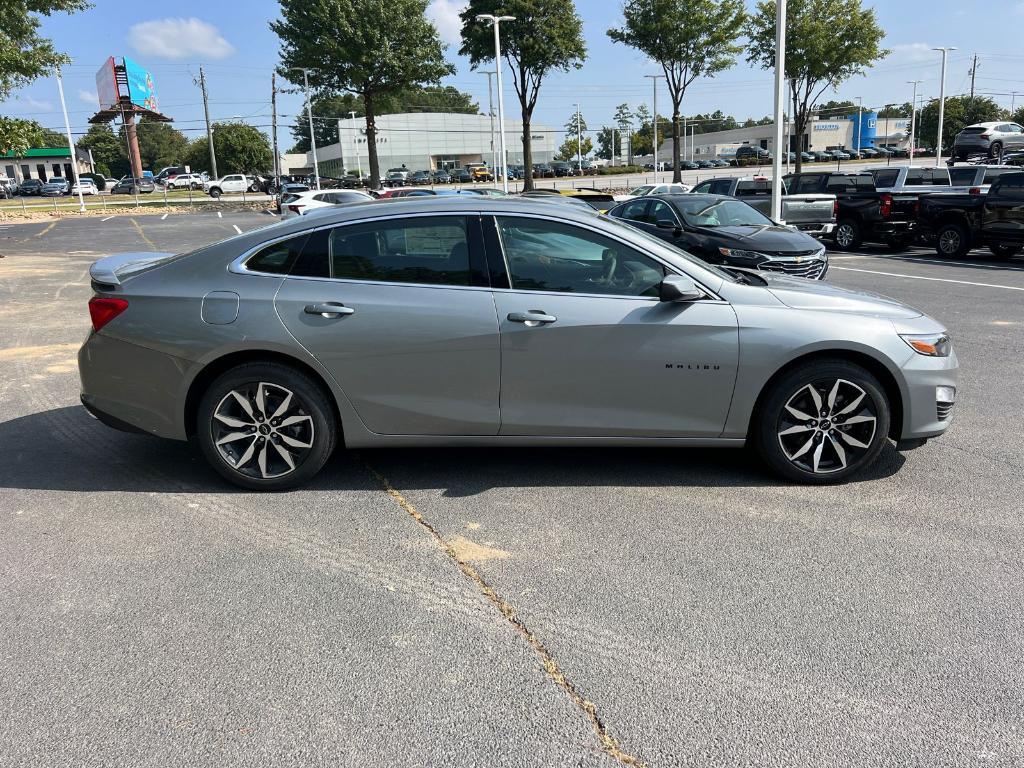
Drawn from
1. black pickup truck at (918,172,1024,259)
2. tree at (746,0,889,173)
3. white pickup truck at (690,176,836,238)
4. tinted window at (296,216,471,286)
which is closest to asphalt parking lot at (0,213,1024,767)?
tinted window at (296,216,471,286)

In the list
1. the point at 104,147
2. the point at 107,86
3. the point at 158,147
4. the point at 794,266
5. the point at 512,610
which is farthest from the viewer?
the point at 158,147

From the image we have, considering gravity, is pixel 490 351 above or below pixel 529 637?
above

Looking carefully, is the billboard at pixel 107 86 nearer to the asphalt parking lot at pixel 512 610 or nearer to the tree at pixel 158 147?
the tree at pixel 158 147

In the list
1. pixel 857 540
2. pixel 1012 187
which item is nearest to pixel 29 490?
pixel 857 540

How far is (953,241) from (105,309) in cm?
1678

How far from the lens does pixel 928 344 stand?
431 cm

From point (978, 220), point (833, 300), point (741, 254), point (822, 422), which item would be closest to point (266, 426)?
point (822, 422)

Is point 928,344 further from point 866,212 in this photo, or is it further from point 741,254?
point 866,212

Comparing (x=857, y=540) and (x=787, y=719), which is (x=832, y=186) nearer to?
(x=857, y=540)

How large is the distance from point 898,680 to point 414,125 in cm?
10786

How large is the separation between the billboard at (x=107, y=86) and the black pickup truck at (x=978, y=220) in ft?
289

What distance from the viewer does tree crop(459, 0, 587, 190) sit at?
40.4 m

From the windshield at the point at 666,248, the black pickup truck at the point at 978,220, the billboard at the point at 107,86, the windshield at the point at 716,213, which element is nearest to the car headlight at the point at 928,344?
the windshield at the point at 666,248

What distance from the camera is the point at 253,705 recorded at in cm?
261
